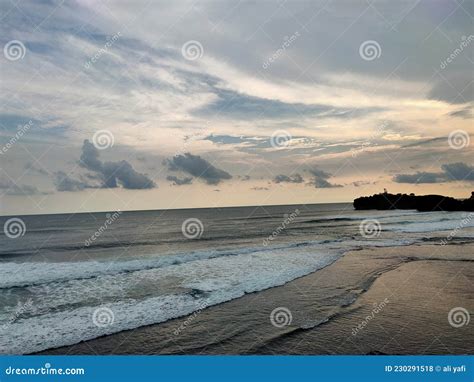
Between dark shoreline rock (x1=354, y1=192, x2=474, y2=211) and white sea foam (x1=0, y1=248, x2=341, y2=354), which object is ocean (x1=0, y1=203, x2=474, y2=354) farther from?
dark shoreline rock (x1=354, y1=192, x2=474, y2=211)

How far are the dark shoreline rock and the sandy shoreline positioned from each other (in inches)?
2128

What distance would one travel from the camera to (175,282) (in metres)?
12.4

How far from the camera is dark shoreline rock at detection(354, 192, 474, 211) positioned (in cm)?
5789

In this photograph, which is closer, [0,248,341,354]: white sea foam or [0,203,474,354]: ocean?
[0,248,341,354]: white sea foam

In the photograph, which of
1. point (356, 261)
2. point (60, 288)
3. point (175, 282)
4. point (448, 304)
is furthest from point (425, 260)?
point (60, 288)

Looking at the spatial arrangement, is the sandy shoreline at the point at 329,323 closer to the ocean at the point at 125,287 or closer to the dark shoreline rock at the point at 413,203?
the ocean at the point at 125,287

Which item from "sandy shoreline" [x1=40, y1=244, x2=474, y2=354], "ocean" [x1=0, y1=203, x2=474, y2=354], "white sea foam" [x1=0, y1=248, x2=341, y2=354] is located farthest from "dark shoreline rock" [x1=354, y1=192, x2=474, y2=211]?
"sandy shoreline" [x1=40, y1=244, x2=474, y2=354]

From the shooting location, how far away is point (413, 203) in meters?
72.4

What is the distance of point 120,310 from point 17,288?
19.0 ft

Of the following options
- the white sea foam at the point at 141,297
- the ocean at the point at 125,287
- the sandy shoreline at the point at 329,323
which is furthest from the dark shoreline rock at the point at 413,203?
the sandy shoreline at the point at 329,323

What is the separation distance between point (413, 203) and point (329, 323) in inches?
2887

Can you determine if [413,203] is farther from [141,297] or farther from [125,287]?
[141,297]

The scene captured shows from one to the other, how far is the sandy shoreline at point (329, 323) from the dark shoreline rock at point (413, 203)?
5406 cm

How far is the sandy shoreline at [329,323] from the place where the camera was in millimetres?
6828
